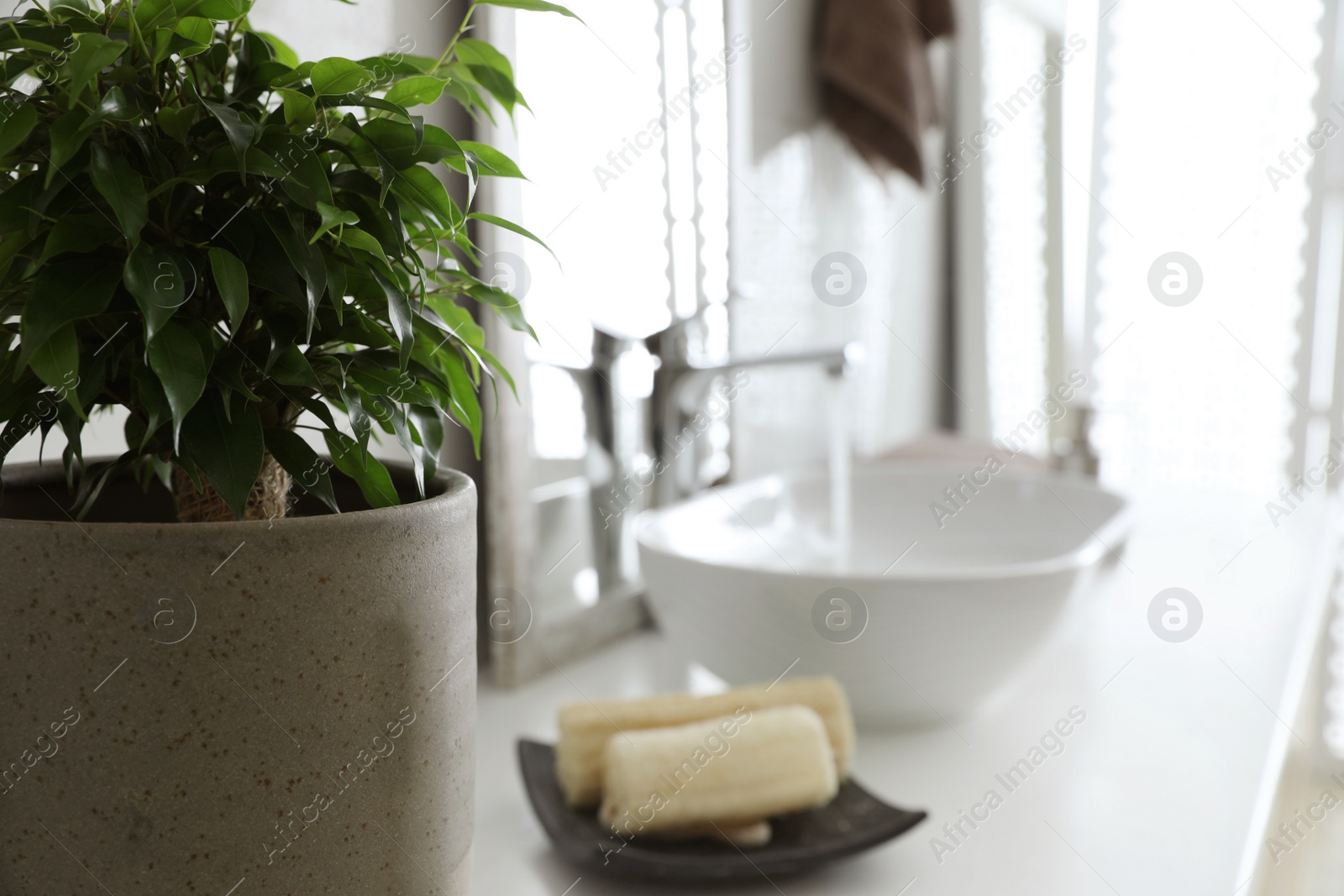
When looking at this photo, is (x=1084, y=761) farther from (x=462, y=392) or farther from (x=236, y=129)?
(x=236, y=129)

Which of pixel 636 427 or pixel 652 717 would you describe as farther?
pixel 636 427

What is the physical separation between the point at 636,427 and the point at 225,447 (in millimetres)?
672

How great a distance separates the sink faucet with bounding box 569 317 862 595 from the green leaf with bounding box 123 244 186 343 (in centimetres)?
58

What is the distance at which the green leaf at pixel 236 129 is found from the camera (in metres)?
0.27

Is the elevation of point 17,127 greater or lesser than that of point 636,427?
greater

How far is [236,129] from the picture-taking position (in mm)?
275

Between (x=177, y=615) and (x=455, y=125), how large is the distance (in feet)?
1.81

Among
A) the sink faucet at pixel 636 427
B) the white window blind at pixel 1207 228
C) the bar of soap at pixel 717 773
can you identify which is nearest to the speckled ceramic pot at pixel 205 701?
the bar of soap at pixel 717 773

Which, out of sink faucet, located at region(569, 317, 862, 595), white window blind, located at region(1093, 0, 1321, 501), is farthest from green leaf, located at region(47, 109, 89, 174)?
white window blind, located at region(1093, 0, 1321, 501)

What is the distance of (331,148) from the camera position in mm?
314

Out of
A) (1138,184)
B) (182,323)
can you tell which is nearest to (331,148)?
(182,323)

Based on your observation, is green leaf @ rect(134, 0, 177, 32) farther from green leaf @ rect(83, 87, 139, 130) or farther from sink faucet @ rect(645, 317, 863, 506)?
sink faucet @ rect(645, 317, 863, 506)

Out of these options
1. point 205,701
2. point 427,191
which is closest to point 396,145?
point 427,191

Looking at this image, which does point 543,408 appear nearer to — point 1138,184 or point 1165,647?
point 1165,647
